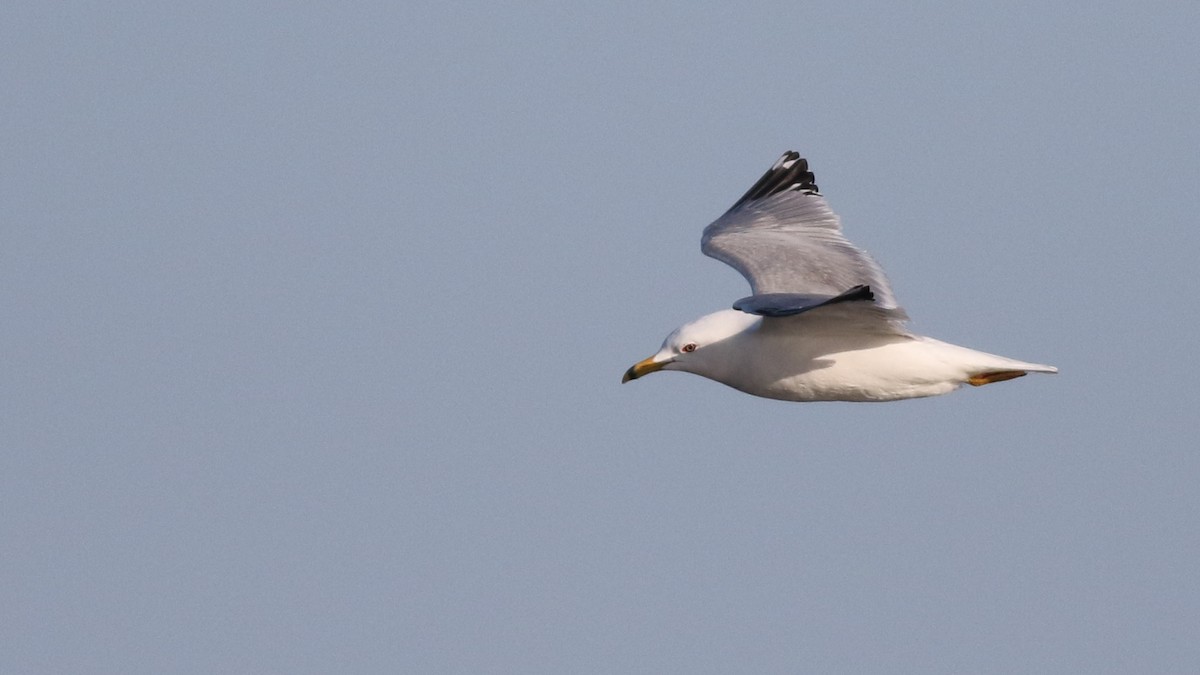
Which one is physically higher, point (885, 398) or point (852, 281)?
point (852, 281)

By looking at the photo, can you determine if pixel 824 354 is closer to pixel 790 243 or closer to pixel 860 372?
pixel 860 372

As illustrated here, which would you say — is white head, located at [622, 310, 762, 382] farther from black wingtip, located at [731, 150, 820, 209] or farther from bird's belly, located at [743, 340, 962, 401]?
black wingtip, located at [731, 150, 820, 209]

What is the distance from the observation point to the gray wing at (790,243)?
13.3m

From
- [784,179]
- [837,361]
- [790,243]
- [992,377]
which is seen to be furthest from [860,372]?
[784,179]

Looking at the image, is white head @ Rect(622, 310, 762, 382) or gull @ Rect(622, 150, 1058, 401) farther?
white head @ Rect(622, 310, 762, 382)

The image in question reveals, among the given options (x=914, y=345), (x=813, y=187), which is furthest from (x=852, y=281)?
(x=813, y=187)

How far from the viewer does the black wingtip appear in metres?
15.5

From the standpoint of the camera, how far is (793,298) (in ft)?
39.3

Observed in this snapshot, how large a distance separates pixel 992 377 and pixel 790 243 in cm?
222

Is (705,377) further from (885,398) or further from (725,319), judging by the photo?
(885,398)

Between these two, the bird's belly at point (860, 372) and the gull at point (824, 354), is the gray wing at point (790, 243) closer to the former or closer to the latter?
the gull at point (824, 354)

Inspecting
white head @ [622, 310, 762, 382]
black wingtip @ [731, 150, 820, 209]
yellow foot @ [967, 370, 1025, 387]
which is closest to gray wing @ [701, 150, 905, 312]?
black wingtip @ [731, 150, 820, 209]

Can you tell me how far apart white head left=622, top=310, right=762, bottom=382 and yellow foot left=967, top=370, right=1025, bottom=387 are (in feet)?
5.15

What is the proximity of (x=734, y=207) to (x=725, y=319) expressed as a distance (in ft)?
10.0
